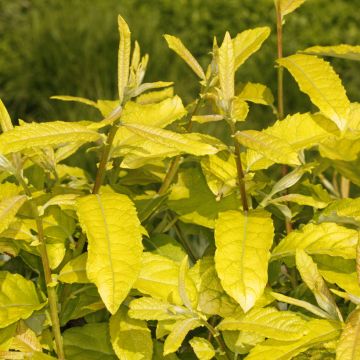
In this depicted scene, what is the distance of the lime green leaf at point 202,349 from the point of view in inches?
49.8

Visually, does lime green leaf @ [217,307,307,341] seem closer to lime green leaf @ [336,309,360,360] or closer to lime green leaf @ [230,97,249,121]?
lime green leaf @ [336,309,360,360]

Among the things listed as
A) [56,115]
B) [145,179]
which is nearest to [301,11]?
[56,115]

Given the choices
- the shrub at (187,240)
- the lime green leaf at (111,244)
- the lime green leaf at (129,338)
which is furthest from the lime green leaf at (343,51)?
the lime green leaf at (129,338)

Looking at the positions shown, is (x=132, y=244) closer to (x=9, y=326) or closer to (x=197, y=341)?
(x=197, y=341)

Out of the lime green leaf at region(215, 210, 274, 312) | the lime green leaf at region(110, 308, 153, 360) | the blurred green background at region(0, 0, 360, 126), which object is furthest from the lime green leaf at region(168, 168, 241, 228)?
the blurred green background at region(0, 0, 360, 126)

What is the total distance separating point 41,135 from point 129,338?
1.30ft

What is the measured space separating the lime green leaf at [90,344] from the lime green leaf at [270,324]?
10.5 inches

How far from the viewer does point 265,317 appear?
1.26 m

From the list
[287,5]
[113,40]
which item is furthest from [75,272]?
[113,40]

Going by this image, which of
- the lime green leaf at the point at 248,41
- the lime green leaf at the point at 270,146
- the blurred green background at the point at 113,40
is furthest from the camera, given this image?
the blurred green background at the point at 113,40

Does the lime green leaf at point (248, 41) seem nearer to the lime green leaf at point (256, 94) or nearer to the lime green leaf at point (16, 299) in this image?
the lime green leaf at point (256, 94)

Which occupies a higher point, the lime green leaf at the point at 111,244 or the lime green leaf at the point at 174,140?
the lime green leaf at the point at 174,140

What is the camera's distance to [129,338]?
1.35m

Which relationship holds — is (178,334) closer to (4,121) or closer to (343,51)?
(4,121)
